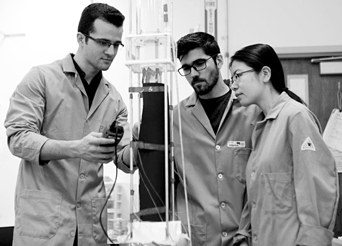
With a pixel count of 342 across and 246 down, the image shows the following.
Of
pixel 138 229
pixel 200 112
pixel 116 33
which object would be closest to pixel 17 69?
pixel 116 33

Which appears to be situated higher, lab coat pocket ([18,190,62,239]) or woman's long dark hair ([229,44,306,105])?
woman's long dark hair ([229,44,306,105])

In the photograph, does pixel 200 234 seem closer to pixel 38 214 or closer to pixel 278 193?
pixel 278 193

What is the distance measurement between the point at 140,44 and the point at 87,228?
0.86 meters

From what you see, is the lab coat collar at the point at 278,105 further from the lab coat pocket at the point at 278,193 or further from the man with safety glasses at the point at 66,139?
the man with safety glasses at the point at 66,139

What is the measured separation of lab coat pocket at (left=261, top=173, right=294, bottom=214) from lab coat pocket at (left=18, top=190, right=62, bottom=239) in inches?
33.7

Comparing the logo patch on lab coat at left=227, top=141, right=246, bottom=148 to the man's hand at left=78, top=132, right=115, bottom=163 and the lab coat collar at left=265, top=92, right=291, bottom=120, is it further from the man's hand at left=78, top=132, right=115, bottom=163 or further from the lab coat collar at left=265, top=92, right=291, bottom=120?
the man's hand at left=78, top=132, right=115, bottom=163

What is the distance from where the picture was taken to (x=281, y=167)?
1.52 metres

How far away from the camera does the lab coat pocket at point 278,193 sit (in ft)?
4.92

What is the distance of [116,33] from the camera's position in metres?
1.75

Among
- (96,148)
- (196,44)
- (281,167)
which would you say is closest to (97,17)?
(196,44)

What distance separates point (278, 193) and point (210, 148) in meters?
0.39

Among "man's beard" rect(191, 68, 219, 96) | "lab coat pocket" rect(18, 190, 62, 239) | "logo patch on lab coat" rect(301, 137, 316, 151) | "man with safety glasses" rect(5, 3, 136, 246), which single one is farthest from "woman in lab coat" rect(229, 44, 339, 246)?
"lab coat pocket" rect(18, 190, 62, 239)

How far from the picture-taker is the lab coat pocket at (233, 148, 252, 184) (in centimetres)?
174

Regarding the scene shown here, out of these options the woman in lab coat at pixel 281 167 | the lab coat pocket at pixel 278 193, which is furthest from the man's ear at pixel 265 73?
the lab coat pocket at pixel 278 193
